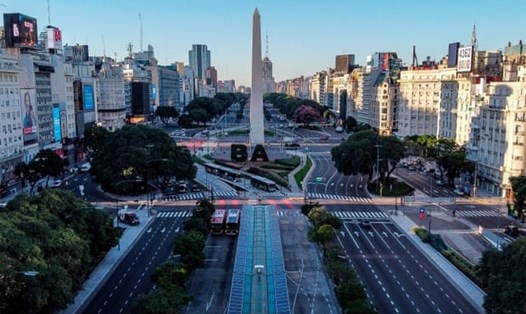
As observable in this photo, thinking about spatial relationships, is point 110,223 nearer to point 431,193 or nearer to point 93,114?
point 431,193

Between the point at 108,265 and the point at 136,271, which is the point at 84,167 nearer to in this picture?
the point at 108,265

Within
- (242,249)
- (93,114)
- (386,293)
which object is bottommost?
(386,293)

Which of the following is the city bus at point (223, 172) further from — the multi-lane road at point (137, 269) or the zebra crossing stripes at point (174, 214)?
the multi-lane road at point (137, 269)

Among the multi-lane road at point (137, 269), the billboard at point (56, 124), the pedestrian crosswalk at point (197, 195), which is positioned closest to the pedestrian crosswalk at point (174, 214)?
the multi-lane road at point (137, 269)

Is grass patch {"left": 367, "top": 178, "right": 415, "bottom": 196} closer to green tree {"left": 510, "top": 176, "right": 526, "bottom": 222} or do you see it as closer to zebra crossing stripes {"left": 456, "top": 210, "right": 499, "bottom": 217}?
zebra crossing stripes {"left": 456, "top": 210, "right": 499, "bottom": 217}

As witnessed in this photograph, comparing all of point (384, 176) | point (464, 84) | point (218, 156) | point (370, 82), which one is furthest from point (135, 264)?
point (370, 82)

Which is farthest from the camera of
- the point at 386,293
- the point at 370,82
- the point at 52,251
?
the point at 370,82
